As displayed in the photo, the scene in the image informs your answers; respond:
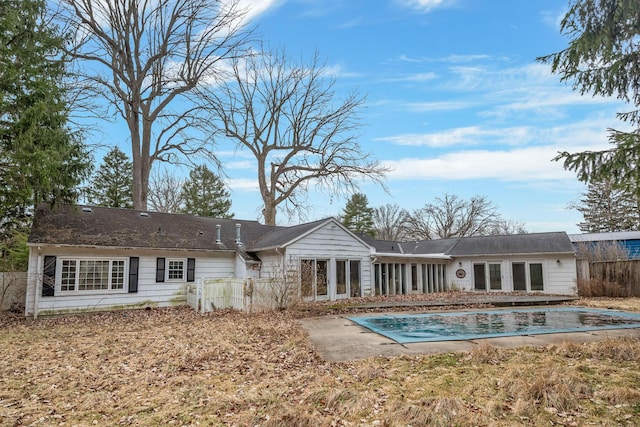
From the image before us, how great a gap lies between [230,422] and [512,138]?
1801 cm

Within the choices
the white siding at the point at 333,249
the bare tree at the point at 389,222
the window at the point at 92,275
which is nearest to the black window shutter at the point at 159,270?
the window at the point at 92,275

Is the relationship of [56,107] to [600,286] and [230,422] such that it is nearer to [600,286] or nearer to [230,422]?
[230,422]

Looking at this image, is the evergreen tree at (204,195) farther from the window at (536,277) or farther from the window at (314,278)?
the window at (536,277)

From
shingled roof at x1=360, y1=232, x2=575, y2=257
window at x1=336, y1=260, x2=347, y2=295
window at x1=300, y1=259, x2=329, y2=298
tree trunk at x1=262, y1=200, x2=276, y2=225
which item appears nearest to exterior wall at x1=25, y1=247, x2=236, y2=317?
window at x1=300, y1=259, x2=329, y2=298

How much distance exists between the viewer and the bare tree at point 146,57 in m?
18.5

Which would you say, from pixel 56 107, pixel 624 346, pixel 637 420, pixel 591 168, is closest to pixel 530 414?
pixel 637 420

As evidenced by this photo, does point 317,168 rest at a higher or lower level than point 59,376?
higher

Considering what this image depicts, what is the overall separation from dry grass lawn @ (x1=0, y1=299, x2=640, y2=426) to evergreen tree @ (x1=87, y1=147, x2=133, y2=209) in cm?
2392

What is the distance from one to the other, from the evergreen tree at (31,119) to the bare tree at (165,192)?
2202cm

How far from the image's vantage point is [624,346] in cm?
637

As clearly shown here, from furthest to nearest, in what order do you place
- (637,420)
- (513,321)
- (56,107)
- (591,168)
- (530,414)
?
(56,107) < (513,321) < (591,168) < (530,414) < (637,420)

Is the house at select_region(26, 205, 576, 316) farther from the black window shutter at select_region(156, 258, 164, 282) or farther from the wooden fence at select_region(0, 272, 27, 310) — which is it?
the wooden fence at select_region(0, 272, 27, 310)

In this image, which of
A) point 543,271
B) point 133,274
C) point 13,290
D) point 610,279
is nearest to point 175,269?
point 133,274

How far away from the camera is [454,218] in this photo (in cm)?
4034
